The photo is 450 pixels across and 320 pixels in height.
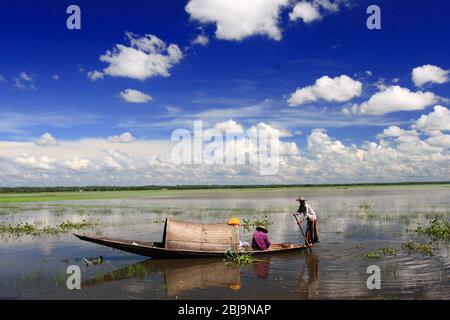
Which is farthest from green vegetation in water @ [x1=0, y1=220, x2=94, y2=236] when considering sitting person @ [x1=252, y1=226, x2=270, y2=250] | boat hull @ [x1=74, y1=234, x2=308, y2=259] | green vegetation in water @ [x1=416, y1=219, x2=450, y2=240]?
green vegetation in water @ [x1=416, y1=219, x2=450, y2=240]

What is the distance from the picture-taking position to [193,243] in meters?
15.0

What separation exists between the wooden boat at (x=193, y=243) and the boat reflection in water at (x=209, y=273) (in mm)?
Result: 286

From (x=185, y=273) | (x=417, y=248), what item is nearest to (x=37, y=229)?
(x=185, y=273)

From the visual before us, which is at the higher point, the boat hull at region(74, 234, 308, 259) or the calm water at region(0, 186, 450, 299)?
the boat hull at region(74, 234, 308, 259)

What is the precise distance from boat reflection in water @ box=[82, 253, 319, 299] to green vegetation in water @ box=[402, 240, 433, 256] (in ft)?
13.0

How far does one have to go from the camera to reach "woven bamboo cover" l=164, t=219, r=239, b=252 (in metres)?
14.9

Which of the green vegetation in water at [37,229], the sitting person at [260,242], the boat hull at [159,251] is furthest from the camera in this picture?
the green vegetation in water at [37,229]

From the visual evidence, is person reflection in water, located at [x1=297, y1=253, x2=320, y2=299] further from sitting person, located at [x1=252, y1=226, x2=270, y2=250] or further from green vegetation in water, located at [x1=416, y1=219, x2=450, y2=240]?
green vegetation in water, located at [x1=416, y1=219, x2=450, y2=240]

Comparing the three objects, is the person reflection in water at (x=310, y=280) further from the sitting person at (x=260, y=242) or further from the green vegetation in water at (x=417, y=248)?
the green vegetation in water at (x=417, y=248)

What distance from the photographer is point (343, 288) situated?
1084 centimetres

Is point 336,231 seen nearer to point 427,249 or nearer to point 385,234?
point 385,234

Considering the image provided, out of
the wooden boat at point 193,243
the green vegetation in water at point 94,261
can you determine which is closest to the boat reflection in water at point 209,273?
the wooden boat at point 193,243

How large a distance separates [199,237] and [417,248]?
27.3ft

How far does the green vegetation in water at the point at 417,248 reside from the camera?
1533cm
